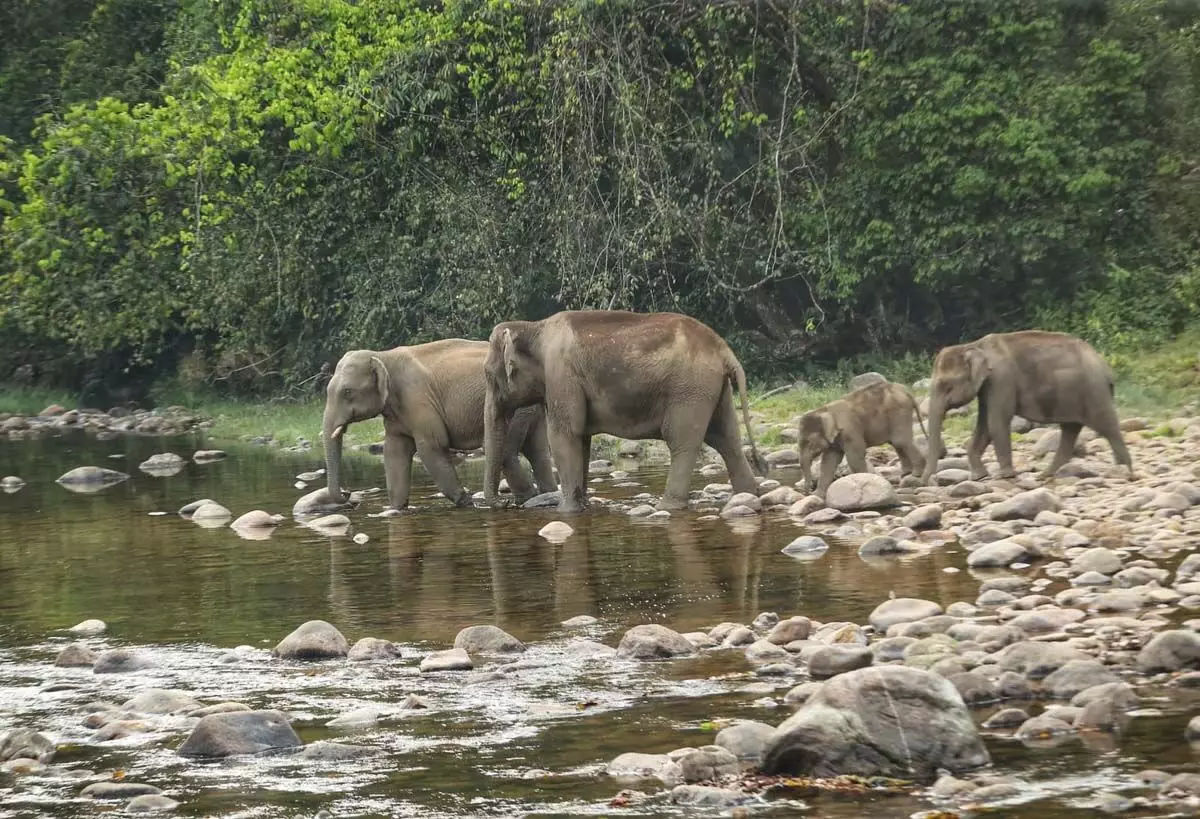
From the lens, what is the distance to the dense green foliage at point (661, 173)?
22781 millimetres

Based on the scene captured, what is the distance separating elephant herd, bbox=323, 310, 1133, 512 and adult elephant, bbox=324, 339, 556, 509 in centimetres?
3

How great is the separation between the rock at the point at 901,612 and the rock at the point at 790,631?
377 mm

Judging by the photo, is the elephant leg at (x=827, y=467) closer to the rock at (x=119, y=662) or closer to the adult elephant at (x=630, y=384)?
the adult elephant at (x=630, y=384)

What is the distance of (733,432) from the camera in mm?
15250

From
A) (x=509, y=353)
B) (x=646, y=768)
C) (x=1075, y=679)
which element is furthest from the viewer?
(x=509, y=353)

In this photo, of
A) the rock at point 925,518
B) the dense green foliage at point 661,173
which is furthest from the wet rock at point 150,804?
the dense green foliage at point 661,173

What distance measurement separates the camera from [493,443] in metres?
15.8

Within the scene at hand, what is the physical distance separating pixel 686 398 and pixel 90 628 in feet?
20.2

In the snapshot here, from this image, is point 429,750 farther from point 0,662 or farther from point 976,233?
point 976,233

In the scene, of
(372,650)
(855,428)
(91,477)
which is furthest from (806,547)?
(91,477)

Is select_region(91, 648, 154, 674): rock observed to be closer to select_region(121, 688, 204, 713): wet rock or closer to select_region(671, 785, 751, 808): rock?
select_region(121, 688, 204, 713): wet rock

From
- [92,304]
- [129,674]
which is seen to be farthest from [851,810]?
[92,304]

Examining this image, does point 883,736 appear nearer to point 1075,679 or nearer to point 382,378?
point 1075,679

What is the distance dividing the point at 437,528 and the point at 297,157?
15376mm
